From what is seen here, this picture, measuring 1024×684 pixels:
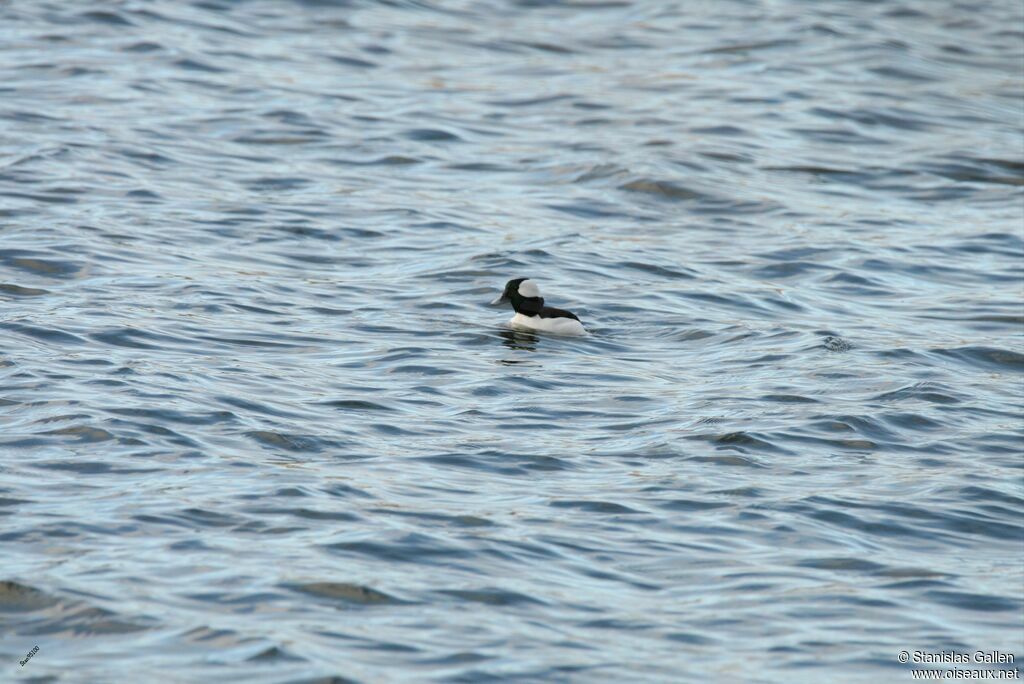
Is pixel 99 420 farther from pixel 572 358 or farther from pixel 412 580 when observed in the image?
pixel 572 358

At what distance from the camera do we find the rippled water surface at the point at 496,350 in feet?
24.2

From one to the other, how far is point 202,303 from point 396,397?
2.78 metres

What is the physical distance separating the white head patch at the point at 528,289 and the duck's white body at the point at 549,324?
18 centimetres

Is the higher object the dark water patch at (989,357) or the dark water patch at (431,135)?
the dark water patch at (989,357)

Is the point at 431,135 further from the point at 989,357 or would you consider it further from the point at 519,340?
the point at 989,357

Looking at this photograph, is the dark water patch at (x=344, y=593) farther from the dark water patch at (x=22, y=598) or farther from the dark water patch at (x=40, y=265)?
the dark water patch at (x=40, y=265)

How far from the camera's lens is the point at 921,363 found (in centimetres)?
1217

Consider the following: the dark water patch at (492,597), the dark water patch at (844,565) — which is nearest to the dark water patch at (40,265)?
the dark water patch at (492,597)

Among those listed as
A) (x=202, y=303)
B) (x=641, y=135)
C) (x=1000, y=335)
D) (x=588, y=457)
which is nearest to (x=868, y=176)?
(x=641, y=135)

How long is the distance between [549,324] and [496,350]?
50 cm

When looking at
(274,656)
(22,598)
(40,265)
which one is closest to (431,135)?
(40,265)

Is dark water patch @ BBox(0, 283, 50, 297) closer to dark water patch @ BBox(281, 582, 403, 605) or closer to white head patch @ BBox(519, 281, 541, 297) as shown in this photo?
white head patch @ BBox(519, 281, 541, 297)

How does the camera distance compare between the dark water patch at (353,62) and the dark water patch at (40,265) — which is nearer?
the dark water patch at (40,265)
